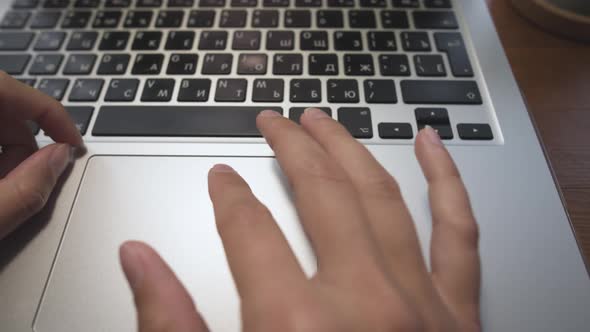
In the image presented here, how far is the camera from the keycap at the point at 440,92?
39 centimetres

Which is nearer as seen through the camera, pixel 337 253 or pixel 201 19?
pixel 337 253

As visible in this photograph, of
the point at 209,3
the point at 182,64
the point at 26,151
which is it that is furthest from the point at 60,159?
the point at 209,3

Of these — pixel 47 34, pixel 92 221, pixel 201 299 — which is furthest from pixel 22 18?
pixel 201 299

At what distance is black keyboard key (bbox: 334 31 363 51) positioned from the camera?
429 millimetres

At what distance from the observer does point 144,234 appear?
327 mm

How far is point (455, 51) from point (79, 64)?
396 mm

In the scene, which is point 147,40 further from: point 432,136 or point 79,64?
point 432,136

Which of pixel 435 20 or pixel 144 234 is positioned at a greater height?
pixel 435 20

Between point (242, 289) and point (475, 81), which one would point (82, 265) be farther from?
point (475, 81)

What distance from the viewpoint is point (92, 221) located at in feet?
1.10

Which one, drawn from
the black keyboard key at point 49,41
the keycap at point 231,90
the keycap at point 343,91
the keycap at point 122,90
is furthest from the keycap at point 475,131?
the black keyboard key at point 49,41

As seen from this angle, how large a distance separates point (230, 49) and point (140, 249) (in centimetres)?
24

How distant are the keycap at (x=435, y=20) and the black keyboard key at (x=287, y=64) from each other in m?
0.14

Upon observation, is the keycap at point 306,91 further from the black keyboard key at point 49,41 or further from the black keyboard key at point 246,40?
the black keyboard key at point 49,41
